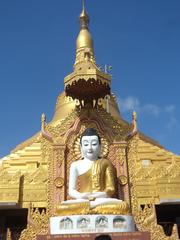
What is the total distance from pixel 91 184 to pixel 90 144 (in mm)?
1015

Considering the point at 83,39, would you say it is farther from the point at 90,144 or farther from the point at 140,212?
the point at 140,212

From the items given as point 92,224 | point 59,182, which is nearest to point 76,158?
point 59,182

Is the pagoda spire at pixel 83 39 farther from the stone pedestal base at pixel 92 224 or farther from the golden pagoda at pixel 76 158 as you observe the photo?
the stone pedestal base at pixel 92 224

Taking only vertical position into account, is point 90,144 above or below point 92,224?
above

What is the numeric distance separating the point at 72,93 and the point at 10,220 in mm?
5829

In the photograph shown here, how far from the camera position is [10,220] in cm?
1405

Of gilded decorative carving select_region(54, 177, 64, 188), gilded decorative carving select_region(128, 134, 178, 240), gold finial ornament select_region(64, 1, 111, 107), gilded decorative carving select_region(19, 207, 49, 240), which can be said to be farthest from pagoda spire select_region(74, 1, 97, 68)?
gilded decorative carving select_region(19, 207, 49, 240)

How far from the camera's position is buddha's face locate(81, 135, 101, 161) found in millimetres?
9883

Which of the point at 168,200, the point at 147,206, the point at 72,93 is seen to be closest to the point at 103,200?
the point at 147,206

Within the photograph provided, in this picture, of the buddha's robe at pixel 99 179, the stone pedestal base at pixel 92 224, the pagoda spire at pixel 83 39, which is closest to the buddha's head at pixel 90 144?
the buddha's robe at pixel 99 179

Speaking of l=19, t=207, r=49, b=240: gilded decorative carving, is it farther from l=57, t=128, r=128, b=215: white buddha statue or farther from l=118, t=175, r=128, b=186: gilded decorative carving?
l=118, t=175, r=128, b=186: gilded decorative carving

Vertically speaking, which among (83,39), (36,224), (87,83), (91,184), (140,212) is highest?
(83,39)

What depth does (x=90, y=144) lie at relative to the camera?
9.89 metres

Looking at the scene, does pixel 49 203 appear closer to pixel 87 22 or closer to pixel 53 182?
pixel 53 182
